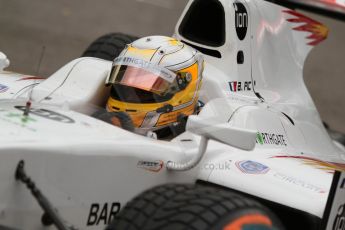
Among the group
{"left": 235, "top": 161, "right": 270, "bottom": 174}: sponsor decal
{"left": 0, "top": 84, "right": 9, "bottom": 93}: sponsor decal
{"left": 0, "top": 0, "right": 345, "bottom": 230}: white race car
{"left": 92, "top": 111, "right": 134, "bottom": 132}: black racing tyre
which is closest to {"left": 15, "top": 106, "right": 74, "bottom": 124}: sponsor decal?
{"left": 0, "top": 0, "right": 345, "bottom": 230}: white race car

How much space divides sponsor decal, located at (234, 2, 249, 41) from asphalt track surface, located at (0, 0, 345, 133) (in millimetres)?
2871

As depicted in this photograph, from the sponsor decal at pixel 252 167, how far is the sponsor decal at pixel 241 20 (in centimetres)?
121

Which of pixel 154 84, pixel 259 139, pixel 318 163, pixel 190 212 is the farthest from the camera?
pixel 318 163

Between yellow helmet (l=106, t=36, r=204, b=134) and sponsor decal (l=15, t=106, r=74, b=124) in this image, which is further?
yellow helmet (l=106, t=36, r=204, b=134)

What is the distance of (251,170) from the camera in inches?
169

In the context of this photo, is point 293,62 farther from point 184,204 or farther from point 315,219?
point 184,204

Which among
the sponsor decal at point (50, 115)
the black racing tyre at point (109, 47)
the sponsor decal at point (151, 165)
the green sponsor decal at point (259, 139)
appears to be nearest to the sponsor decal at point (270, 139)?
the green sponsor decal at point (259, 139)

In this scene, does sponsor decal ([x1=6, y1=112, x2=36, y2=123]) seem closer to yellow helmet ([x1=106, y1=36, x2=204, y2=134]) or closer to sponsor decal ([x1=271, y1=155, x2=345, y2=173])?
yellow helmet ([x1=106, y1=36, x2=204, y2=134])

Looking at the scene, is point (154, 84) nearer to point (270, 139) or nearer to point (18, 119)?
point (270, 139)

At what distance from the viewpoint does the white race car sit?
3404 mm

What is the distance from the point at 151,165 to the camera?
3910 mm

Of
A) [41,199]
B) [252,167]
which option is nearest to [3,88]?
[252,167]

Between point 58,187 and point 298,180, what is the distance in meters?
1.29

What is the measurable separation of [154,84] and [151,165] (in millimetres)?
600
